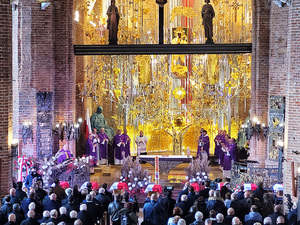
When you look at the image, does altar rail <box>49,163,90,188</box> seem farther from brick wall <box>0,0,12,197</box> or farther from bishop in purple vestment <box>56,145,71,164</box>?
brick wall <box>0,0,12,197</box>

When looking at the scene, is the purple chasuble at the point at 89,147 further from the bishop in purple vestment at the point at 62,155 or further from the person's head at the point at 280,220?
the person's head at the point at 280,220

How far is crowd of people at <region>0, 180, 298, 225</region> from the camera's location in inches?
500

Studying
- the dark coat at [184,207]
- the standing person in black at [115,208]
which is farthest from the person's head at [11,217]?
the dark coat at [184,207]

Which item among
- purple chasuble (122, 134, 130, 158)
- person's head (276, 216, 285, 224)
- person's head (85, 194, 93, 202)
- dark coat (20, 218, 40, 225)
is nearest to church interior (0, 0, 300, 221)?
purple chasuble (122, 134, 130, 158)

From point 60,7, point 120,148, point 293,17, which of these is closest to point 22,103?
point 60,7

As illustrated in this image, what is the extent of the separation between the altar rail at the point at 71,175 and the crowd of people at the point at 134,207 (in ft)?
11.3

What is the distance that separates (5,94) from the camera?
1565cm

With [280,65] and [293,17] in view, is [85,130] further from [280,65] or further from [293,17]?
[293,17]

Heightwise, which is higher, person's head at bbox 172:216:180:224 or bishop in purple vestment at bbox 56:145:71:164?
bishop in purple vestment at bbox 56:145:71:164

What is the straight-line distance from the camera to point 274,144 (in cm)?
2181

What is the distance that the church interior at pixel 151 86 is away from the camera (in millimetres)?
16719

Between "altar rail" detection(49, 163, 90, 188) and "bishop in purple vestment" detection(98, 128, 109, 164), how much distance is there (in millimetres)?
5266

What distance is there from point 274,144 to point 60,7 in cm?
931

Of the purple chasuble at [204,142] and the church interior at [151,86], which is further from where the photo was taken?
the purple chasuble at [204,142]
